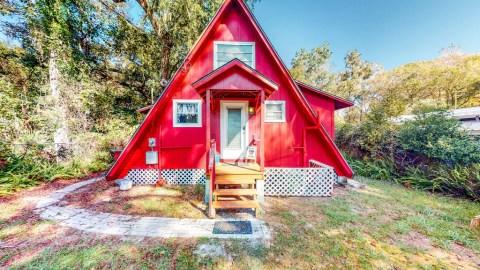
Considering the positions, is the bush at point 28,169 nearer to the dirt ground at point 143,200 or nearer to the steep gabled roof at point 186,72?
the dirt ground at point 143,200

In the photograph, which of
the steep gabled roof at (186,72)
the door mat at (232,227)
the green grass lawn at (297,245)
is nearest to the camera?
the green grass lawn at (297,245)

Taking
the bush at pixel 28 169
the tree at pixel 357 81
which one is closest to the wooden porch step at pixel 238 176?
the bush at pixel 28 169

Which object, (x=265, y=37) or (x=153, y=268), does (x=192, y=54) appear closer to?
(x=265, y=37)

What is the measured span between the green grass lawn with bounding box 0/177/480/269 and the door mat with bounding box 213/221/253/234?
37 centimetres

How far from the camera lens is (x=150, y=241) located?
3.30 metres

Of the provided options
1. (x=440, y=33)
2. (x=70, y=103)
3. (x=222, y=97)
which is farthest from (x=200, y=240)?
(x=440, y=33)

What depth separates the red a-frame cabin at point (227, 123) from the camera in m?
6.45

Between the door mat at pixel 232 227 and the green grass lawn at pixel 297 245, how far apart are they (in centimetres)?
37

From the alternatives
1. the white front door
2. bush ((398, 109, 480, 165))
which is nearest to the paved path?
the white front door

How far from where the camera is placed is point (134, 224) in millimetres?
3873

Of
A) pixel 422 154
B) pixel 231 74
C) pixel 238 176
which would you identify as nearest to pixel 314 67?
pixel 422 154

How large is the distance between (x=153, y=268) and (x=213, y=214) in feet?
5.71

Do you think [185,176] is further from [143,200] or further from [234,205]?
[234,205]

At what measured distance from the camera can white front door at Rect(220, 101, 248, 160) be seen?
6711 mm
